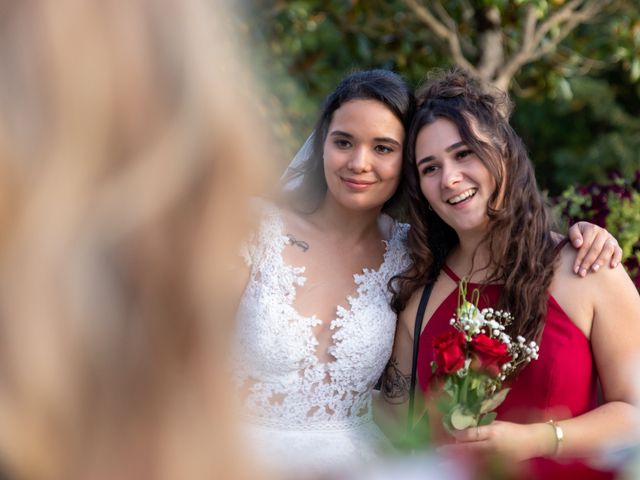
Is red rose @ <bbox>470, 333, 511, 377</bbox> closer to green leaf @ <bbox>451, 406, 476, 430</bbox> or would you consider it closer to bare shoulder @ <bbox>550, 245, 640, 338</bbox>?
green leaf @ <bbox>451, 406, 476, 430</bbox>

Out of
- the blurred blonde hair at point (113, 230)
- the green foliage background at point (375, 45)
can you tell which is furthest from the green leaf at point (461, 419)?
the green foliage background at point (375, 45)

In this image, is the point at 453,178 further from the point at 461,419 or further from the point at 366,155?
the point at 461,419

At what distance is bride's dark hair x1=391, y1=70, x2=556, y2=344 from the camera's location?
127 inches

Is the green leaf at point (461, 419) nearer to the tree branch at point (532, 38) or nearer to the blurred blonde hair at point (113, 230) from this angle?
the blurred blonde hair at point (113, 230)

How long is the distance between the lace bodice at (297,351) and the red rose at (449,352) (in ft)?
2.20

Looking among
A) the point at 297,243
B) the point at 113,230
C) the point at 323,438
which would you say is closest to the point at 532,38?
the point at 297,243

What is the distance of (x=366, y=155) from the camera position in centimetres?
341

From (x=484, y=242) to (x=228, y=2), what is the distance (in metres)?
2.60

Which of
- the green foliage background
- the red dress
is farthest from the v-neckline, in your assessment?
the green foliage background

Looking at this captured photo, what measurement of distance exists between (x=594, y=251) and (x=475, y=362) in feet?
2.54

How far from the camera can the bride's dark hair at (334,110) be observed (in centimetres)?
348

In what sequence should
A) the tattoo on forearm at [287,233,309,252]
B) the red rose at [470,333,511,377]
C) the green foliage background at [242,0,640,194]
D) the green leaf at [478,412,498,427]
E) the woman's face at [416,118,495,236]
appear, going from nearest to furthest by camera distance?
the green leaf at [478,412,498,427], the red rose at [470,333,511,377], the woman's face at [416,118,495,236], the tattoo on forearm at [287,233,309,252], the green foliage background at [242,0,640,194]

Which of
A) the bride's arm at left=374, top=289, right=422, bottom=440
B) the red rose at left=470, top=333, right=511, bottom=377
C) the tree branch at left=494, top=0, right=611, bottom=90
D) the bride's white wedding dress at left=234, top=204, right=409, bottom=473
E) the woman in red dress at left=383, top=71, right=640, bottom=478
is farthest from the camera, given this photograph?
the tree branch at left=494, top=0, right=611, bottom=90

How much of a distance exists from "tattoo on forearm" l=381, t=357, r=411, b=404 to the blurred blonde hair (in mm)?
2855
